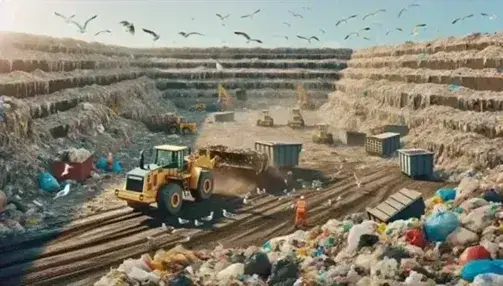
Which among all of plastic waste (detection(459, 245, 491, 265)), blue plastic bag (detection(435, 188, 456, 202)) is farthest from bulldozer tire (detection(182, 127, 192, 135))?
plastic waste (detection(459, 245, 491, 265))

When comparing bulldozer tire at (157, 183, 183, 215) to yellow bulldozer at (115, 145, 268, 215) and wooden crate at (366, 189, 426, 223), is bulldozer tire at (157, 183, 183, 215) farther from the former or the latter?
wooden crate at (366, 189, 426, 223)

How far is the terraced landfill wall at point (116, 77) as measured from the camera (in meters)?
21.7

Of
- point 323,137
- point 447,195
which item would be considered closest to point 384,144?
point 323,137

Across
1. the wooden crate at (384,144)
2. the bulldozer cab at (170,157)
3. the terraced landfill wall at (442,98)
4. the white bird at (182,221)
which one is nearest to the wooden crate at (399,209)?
the white bird at (182,221)

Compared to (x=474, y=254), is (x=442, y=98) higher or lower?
higher

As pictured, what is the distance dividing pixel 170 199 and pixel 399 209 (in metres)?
6.27

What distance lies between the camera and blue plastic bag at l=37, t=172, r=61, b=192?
1686 centimetres

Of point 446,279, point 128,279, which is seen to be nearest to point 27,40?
point 128,279

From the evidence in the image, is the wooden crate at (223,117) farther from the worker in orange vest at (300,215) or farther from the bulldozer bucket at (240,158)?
the worker in orange vest at (300,215)

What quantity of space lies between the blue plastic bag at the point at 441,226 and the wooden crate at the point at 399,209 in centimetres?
199

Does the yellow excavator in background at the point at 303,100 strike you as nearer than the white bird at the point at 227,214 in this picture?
No

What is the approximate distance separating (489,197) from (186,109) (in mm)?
37932

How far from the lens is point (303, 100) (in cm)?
4759

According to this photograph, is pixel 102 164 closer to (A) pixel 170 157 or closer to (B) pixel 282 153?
(A) pixel 170 157
